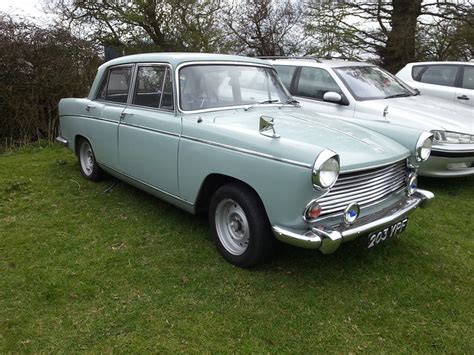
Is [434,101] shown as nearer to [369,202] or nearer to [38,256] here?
[369,202]

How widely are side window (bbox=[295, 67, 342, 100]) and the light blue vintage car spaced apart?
6.02 ft

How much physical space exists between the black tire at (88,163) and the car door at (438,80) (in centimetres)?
609

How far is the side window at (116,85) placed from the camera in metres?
4.54

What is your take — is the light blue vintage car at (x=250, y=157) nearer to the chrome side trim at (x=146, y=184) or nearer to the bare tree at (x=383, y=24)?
the chrome side trim at (x=146, y=184)

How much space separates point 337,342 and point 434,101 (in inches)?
190

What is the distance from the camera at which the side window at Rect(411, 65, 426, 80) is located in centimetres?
821

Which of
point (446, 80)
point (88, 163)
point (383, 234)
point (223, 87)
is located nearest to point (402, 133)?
point (383, 234)

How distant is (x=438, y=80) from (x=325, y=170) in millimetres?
6525

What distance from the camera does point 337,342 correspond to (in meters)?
2.55

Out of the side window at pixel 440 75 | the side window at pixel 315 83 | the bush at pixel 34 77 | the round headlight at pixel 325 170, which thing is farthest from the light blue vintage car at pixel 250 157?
the side window at pixel 440 75

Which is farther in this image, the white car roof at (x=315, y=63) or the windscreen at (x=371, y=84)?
the white car roof at (x=315, y=63)

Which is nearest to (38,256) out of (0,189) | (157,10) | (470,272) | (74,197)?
(74,197)

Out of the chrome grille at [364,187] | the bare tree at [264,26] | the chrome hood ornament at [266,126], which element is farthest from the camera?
the bare tree at [264,26]

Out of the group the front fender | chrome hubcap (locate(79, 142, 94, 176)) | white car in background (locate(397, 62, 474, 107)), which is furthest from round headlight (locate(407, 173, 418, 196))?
white car in background (locate(397, 62, 474, 107))
